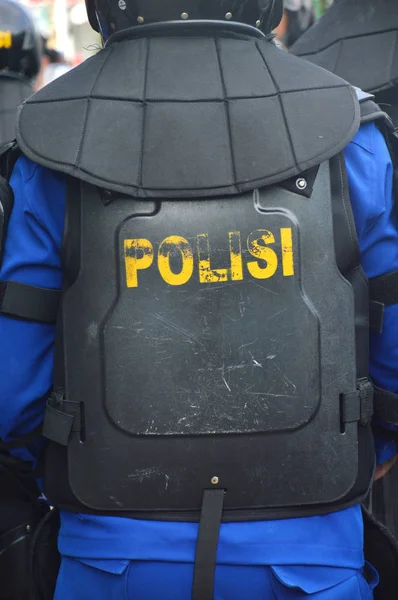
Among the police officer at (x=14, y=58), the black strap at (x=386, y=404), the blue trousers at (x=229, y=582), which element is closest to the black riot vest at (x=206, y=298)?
the blue trousers at (x=229, y=582)

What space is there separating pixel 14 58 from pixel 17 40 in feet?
0.30

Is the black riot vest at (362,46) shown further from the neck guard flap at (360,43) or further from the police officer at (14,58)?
the police officer at (14,58)

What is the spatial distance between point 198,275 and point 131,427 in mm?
333

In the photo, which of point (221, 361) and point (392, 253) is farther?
point (392, 253)

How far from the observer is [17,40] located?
14.2 feet

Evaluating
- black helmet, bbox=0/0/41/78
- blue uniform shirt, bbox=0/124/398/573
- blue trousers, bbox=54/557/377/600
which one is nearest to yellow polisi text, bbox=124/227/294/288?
blue uniform shirt, bbox=0/124/398/573

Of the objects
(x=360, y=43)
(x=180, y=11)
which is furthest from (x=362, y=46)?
(x=180, y=11)

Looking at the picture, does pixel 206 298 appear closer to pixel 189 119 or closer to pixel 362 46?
pixel 189 119

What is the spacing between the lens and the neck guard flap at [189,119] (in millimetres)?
→ 1755

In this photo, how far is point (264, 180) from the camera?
174 cm

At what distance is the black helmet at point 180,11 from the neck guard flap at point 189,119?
55mm

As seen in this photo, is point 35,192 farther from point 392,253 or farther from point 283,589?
point 283,589

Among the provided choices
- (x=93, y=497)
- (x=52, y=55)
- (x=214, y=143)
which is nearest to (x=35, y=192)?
(x=214, y=143)

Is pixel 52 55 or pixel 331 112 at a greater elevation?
pixel 331 112
